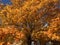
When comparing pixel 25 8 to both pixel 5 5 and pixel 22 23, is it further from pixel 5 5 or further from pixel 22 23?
pixel 5 5

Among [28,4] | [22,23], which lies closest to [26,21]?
[22,23]

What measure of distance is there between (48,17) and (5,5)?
2833mm

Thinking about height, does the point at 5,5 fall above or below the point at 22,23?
above

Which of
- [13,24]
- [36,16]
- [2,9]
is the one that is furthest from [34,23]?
[2,9]

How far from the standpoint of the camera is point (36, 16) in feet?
42.0

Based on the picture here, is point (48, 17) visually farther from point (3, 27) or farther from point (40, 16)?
point (3, 27)

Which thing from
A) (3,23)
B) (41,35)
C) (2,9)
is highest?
(2,9)

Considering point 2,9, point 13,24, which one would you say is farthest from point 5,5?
point 13,24

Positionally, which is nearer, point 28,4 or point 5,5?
point 28,4

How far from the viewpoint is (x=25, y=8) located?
1244cm

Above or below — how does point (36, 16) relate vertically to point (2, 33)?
above

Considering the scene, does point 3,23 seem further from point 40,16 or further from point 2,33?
point 40,16

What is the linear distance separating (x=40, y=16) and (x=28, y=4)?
1.07 meters

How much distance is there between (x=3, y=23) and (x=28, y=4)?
2.09m
